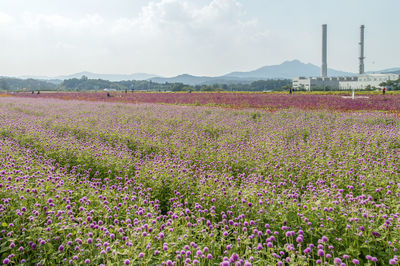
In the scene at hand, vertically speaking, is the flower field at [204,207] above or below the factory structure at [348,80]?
below

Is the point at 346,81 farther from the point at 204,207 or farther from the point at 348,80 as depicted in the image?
the point at 204,207

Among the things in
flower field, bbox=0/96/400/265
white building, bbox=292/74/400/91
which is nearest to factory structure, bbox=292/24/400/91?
white building, bbox=292/74/400/91

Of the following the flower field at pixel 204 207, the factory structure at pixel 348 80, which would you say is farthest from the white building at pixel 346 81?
the flower field at pixel 204 207

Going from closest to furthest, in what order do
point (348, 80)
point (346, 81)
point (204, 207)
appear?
point (204, 207) < point (346, 81) < point (348, 80)

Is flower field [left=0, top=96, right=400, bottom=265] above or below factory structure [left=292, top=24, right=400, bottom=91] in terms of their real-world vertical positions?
below

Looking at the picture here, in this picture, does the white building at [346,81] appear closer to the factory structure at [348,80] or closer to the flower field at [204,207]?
the factory structure at [348,80]

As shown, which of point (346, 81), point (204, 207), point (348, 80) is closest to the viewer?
point (204, 207)

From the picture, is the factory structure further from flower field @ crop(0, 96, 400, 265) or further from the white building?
flower field @ crop(0, 96, 400, 265)

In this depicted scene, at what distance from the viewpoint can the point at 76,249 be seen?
2848 millimetres

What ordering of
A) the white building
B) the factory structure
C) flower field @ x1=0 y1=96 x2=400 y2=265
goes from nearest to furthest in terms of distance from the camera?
flower field @ x1=0 y1=96 x2=400 y2=265 → the factory structure → the white building

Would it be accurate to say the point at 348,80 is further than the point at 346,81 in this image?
Yes

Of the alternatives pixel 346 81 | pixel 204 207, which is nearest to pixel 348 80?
pixel 346 81

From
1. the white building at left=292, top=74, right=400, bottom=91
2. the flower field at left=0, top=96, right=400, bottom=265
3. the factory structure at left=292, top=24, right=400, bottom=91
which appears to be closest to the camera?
the flower field at left=0, top=96, right=400, bottom=265

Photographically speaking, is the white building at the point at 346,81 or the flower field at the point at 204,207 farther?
the white building at the point at 346,81
